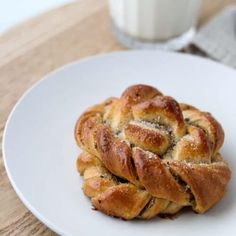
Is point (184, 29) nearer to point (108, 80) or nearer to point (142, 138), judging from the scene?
point (108, 80)

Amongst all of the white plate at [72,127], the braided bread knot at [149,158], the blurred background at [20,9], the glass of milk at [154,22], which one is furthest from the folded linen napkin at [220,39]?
the blurred background at [20,9]

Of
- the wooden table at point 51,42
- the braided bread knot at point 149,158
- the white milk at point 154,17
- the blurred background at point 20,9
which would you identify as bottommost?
the blurred background at point 20,9

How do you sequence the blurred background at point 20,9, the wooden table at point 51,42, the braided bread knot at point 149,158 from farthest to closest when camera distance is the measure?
the blurred background at point 20,9
the wooden table at point 51,42
the braided bread knot at point 149,158

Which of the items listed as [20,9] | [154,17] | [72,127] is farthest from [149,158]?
[20,9]

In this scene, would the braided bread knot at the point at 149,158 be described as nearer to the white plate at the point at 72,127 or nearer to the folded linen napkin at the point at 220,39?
the white plate at the point at 72,127

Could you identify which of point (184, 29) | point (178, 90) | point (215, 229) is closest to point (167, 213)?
point (215, 229)

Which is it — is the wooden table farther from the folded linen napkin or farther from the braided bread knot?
the braided bread knot
